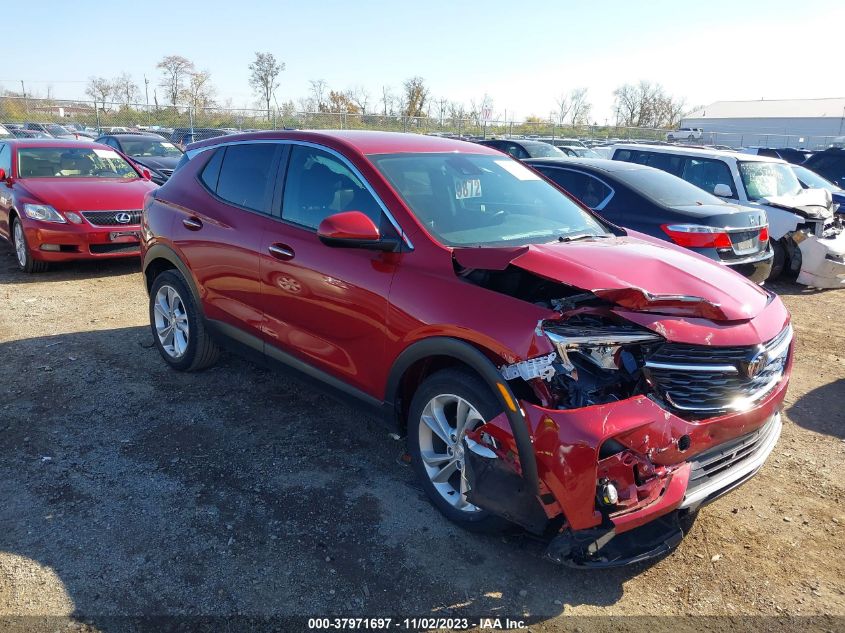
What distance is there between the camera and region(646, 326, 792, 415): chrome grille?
8.68 feet

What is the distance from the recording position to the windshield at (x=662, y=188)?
6.50 meters

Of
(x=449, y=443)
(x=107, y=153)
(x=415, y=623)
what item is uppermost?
(x=107, y=153)

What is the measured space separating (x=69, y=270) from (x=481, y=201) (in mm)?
6859

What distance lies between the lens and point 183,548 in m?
2.99

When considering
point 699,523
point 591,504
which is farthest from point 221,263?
point 699,523

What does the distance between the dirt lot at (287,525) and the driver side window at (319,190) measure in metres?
1.43

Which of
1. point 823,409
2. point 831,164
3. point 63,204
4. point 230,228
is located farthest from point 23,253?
point 831,164

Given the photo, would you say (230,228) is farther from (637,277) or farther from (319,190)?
(637,277)

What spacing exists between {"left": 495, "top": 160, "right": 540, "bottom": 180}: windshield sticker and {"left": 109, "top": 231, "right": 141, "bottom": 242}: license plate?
5.67m

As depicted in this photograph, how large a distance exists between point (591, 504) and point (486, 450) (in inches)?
20.4

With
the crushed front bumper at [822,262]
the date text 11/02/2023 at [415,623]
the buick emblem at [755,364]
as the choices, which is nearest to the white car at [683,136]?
the crushed front bumper at [822,262]

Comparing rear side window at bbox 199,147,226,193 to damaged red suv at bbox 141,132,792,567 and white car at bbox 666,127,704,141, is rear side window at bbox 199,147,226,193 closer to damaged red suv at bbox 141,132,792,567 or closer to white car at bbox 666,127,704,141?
damaged red suv at bbox 141,132,792,567

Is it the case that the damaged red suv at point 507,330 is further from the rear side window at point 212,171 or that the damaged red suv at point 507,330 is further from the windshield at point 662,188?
the windshield at point 662,188

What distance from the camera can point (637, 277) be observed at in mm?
2814
